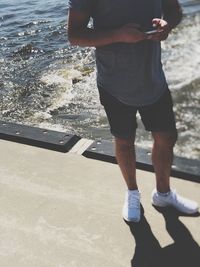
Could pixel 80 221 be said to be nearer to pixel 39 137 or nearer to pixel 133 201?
pixel 133 201

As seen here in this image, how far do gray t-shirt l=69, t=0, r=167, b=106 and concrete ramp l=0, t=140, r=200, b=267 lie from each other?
82 centimetres

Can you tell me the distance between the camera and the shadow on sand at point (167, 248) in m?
2.73

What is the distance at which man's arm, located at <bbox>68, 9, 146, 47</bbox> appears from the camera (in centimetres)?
245

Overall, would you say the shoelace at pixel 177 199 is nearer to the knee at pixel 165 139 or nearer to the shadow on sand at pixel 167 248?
the shadow on sand at pixel 167 248

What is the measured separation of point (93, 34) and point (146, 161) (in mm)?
1328

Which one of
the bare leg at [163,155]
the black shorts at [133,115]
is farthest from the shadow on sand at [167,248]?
the black shorts at [133,115]

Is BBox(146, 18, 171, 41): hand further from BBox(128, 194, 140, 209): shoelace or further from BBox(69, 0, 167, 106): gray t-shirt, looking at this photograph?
BBox(128, 194, 140, 209): shoelace

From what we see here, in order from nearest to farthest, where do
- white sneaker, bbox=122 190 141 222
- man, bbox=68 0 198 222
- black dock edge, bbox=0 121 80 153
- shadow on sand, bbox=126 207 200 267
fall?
man, bbox=68 0 198 222
shadow on sand, bbox=126 207 200 267
white sneaker, bbox=122 190 141 222
black dock edge, bbox=0 121 80 153

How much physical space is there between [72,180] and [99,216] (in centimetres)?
50

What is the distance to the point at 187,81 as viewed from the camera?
21.4 ft

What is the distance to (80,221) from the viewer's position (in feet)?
10.2

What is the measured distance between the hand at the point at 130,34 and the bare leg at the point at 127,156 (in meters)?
0.69

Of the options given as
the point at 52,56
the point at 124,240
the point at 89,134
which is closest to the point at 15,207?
the point at 124,240

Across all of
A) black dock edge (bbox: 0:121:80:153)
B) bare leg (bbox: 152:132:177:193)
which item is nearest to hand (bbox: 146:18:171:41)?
bare leg (bbox: 152:132:177:193)
